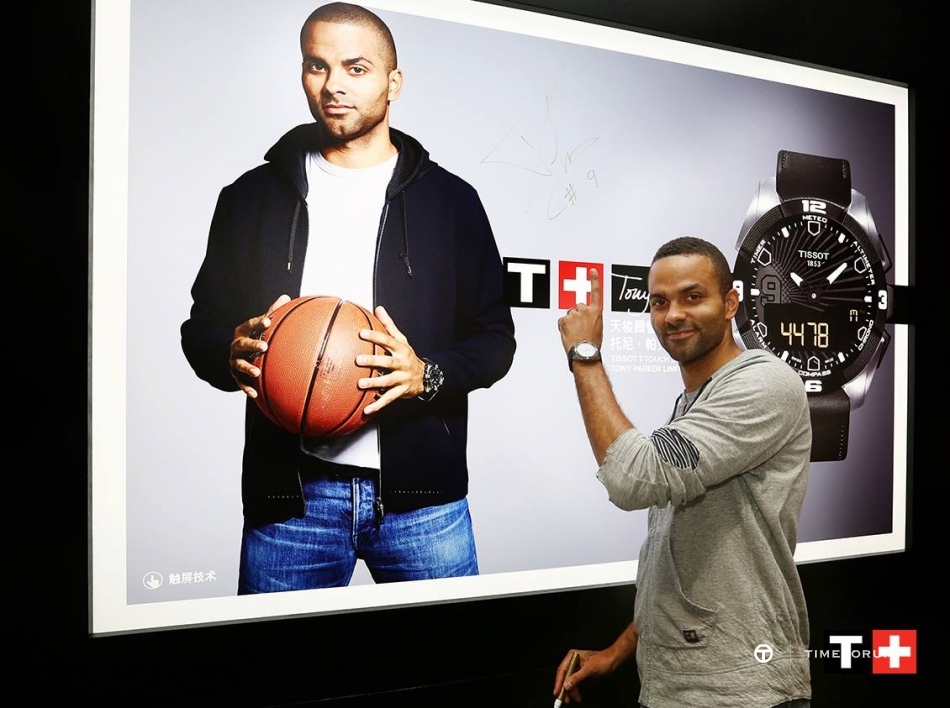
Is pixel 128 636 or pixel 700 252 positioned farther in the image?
pixel 700 252

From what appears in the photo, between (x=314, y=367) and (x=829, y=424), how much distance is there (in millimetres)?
1706

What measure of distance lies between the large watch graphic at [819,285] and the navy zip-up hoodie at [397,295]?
89cm

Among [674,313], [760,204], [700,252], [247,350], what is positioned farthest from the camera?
[760,204]

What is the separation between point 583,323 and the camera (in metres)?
2.29

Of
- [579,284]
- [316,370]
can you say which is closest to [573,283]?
[579,284]

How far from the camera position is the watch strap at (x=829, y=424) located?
2654mm

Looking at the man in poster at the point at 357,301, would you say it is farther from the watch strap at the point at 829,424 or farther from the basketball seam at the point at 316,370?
the watch strap at the point at 829,424

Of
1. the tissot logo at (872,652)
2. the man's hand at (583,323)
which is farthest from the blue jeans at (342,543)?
the tissot logo at (872,652)

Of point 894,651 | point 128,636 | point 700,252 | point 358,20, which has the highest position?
point 358,20

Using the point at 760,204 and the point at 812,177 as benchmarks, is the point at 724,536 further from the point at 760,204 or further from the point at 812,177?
the point at 812,177

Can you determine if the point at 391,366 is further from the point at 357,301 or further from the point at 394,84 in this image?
→ the point at 394,84

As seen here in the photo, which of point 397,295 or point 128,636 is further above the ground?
point 397,295

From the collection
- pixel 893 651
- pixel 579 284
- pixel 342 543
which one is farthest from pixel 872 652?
pixel 342 543

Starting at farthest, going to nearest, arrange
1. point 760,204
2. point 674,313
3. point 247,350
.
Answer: point 760,204
point 674,313
point 247,350
